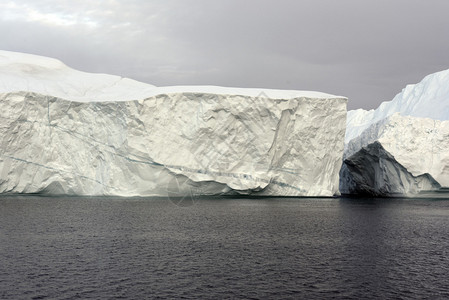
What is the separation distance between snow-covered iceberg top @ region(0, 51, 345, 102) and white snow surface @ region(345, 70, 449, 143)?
25521 mm

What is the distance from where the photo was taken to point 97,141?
27.4m

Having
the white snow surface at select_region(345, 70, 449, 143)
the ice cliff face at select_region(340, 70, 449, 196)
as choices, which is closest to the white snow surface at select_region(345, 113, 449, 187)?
the ice cliff face at select_region(340, 70, 449, 196)

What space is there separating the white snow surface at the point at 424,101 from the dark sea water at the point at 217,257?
35.5m

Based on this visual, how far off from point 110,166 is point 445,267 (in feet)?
69.0

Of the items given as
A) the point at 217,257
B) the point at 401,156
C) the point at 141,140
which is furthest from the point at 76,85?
the point at 217,257

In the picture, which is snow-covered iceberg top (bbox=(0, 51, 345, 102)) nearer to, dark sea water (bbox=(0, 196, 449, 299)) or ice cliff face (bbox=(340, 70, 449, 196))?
ice cliff face (bbox=(340, 70, 449, 196))

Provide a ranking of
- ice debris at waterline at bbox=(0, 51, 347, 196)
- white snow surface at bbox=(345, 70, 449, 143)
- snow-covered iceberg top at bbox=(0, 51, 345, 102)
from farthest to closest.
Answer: white snow surface at bbox=(345, 70, 449, 143), snow-covered iceberg top at bbox=(0, 51, 345, 102), ice debris at waterline at bbox=(0, 51, 347, 196)

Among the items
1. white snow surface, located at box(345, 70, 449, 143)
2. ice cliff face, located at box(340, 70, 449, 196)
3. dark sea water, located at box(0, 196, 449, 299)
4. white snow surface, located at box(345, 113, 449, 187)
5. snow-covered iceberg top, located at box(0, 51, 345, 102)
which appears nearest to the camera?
dark sea water, located at box(0, 196, 449, 299)

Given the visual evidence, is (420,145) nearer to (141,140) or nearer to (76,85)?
(141,140)

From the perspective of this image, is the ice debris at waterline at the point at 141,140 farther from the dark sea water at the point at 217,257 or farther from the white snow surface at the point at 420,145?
the dark sea water at the point at 217,257

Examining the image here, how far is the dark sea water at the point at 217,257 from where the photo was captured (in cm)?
797

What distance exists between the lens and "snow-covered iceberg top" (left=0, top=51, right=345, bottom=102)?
2798 centimetres

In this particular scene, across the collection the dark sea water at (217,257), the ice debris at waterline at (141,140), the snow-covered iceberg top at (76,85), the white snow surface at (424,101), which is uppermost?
the white snow surface at (424,101)

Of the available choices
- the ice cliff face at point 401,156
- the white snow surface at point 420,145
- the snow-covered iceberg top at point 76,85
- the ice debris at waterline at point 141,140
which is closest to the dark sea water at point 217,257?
the ice debris at waterline at point 141,140
